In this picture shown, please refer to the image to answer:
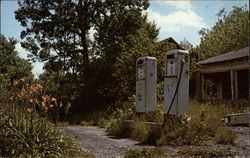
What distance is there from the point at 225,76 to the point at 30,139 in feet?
67.5

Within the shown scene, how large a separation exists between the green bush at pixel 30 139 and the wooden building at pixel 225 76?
37.9ft

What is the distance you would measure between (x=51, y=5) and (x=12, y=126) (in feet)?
57.5

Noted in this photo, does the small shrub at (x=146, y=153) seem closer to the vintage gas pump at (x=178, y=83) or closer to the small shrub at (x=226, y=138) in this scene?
the small shrub at (x=226, y=138)

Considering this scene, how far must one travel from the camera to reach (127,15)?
22.1m

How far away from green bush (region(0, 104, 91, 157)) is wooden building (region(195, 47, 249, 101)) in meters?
11.5

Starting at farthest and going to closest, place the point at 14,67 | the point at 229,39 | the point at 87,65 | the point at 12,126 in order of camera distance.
Answer: the point at 229,39
the point at 14,67
the point at 87,65
the point at 12,126

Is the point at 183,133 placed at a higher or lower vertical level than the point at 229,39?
lower

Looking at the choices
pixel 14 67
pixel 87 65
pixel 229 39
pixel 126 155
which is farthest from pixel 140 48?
pixel 229 39

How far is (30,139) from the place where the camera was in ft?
21.4

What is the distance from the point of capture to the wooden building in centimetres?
1959

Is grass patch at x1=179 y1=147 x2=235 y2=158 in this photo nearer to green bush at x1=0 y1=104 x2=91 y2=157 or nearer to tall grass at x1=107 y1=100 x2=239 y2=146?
tall grass at x1=107 y1=100 x2=239 y2=146

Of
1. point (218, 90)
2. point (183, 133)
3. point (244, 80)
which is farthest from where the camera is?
point (218, 90)

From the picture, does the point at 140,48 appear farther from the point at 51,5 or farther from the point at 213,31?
the point at 213,31

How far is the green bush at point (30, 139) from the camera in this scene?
6.27 metres
